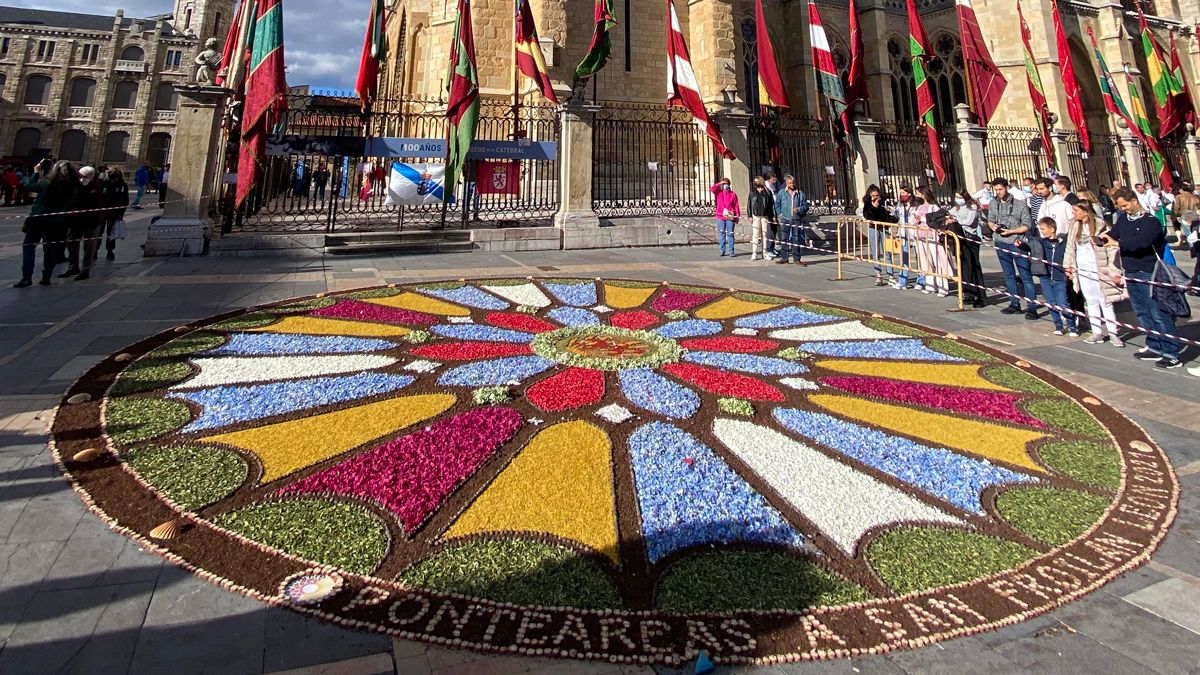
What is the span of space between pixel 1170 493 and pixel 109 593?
5123mm

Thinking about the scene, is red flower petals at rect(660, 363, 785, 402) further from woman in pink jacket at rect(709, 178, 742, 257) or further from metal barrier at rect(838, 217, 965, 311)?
woman in pink jacket at rect(709, 178, 742, 257)

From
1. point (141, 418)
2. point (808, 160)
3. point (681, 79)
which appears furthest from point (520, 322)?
point (808, 160)

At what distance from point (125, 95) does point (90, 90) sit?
7.81 ft

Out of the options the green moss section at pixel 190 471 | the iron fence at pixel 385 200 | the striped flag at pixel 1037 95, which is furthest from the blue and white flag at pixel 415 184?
the striped flag at pixel 1037 95

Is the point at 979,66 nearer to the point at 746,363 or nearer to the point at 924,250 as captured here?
the point at 924,250

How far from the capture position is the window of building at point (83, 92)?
150 feet

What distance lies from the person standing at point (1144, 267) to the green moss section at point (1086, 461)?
3124 mm

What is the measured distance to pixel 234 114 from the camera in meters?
12.2

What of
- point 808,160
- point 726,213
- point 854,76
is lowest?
point 726,213

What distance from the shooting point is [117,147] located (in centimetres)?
Answer: 4597

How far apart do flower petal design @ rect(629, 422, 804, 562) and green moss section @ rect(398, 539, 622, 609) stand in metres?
0.34

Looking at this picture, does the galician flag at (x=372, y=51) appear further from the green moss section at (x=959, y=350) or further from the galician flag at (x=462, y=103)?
the green moss section at (x=959, y=350)

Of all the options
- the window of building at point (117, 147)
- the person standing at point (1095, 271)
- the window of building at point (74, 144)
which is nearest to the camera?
the person standing at point (1095, 271)

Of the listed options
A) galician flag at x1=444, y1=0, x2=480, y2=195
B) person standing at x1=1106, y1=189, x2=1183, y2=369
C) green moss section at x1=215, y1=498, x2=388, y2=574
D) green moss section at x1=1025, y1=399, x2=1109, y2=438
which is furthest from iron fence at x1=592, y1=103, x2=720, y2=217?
green moss section at x1=215, y1=498, x2=388, y2=574
